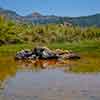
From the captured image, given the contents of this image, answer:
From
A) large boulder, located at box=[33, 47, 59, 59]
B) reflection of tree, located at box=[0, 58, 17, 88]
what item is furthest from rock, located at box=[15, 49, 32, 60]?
reflection of tree, located at box=[0, 58, 17, 88]

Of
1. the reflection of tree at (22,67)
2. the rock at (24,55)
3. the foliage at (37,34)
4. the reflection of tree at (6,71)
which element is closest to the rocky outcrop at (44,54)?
the rock at (24,55)

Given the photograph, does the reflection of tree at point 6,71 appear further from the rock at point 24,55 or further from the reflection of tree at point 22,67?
the rock at point 24,55

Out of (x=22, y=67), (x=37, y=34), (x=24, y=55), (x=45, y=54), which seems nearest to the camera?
(x=22, y=67)

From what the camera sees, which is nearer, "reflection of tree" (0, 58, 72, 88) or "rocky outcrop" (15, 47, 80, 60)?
"reflection of tree" (0, 58, 72, 88)

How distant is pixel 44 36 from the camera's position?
81.1 meters

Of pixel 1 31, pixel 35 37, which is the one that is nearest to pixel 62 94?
pixel 1 31

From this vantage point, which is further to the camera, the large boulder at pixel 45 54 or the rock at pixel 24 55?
the rock at pixel 24 55

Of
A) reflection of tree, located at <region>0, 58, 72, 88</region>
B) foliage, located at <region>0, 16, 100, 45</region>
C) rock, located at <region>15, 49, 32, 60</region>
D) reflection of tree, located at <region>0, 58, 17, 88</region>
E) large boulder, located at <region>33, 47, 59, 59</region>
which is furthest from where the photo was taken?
foliage, located at <region>0, 16, 100, 45</region>

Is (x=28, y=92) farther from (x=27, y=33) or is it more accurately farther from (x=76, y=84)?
(x=27, y=33)

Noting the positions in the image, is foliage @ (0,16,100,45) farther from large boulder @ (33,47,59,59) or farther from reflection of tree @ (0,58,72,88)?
reflection of tree @ (0,58,72,88)

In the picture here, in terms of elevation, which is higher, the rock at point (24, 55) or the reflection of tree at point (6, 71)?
the reflection of tree at point (6, 71)

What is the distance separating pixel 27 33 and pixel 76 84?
59540 millimetres

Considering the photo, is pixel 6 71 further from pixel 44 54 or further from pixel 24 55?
pixel 24 55

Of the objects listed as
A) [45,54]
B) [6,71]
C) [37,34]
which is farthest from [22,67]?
[37,34]
